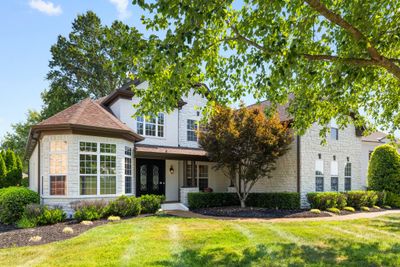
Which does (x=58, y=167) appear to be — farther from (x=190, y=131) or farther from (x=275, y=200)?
(x=275, y=200)

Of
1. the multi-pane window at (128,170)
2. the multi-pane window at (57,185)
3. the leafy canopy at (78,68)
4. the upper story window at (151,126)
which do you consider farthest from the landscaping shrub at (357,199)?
the leafy canopy at (78,68)

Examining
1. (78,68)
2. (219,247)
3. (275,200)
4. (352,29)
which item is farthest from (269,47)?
(78,68)

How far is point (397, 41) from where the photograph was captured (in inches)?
280

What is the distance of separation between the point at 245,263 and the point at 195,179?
44.2ft

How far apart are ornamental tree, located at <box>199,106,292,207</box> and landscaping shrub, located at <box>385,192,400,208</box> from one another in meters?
8.02

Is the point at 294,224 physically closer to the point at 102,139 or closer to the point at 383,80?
the point at 383,80

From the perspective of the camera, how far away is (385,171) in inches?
786

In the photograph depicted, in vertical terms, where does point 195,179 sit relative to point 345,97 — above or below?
below

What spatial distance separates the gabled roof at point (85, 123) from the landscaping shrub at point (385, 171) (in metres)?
14.7

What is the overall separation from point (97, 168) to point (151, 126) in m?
5.33

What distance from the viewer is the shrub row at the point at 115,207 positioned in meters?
12.6

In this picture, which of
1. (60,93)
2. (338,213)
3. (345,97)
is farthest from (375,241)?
(60,93)

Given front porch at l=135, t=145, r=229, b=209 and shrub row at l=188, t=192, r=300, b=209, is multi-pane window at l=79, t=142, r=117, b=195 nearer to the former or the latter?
front porch at l=135, t=145, r=229, b=209

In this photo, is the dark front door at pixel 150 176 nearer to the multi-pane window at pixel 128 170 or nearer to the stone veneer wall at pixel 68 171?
the multi-pane window at pixel 128 170
